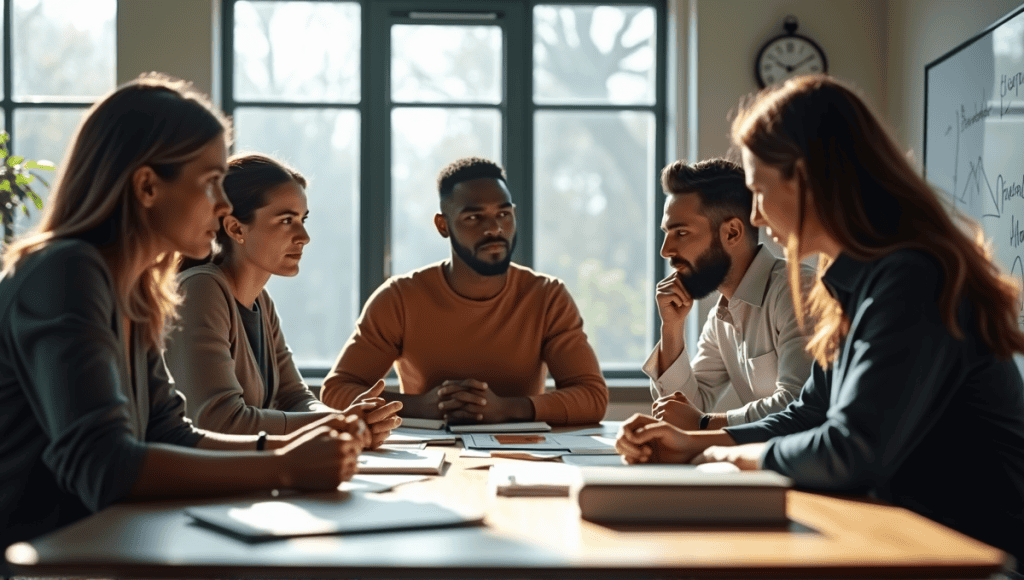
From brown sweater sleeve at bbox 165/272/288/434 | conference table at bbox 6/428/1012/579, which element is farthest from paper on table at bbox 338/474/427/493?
brown sweater sleeve at bbox 165/272/288/434

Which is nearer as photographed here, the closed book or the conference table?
the conference table

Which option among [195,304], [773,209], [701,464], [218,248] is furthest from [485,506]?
[218,248]

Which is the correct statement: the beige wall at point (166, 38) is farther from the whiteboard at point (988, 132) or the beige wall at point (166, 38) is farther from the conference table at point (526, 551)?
the conference table at point (526, 551)

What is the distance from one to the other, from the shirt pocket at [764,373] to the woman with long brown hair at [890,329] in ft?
2.84

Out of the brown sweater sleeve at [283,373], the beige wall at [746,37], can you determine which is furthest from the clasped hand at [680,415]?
the beige wall at [746,37]

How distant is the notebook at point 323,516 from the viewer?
39.9 inches

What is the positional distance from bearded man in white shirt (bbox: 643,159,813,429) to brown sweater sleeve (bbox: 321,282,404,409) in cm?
77

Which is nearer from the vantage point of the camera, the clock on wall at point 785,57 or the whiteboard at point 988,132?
the whiteboard at point 988,132

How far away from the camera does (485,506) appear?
4.07ft

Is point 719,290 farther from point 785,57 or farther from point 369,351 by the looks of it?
point 785,57

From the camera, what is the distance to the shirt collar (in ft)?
8.03

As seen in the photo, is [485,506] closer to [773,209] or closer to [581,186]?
[773,209]

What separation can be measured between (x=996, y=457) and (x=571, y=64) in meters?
3.64

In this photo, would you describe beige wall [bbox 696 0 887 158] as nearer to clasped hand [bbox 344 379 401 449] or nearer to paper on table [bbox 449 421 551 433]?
paper on table [bbox 449 421 551 433]
